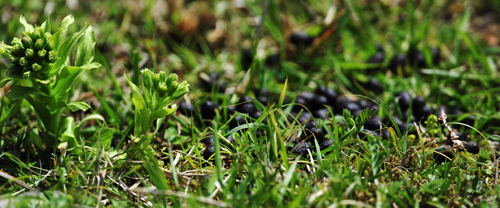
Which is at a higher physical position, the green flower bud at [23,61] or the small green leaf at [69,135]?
the green flower bud at [23,61]

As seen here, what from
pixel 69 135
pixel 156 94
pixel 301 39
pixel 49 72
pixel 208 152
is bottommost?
pixel 208 152

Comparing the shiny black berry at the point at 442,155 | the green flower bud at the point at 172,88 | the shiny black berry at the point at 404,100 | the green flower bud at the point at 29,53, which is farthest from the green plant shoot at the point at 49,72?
the shiny black berry at the point at 404,100

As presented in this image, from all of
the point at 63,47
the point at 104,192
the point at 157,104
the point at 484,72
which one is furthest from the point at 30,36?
the point at 484,72

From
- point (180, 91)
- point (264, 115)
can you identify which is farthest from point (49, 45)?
point (264, 115)

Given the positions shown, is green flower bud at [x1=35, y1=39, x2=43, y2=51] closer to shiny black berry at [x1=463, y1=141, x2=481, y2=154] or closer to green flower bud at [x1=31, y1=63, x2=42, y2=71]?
green flower bud at [x1=31, y1=63, x2=42, y2=71]

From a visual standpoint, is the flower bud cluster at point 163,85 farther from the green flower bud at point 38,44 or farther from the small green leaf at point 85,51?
the green flower bud at point 38,44

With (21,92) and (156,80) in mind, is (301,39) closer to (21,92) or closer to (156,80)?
(156,80)
